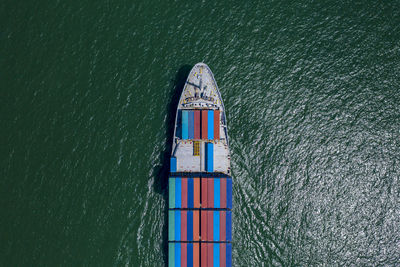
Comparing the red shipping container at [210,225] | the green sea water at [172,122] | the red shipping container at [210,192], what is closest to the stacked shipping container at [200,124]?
the green sea water at [172,122]

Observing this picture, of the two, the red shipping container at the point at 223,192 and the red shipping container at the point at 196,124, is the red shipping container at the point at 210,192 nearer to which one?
the red shipping container at the point at 223,192

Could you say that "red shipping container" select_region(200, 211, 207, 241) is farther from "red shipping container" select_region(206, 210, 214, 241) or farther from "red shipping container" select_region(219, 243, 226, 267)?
"red shipping container" select_region(219, 243, 226, 267)

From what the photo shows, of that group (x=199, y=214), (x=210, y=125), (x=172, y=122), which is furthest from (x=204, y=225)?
(x=172, y=122)

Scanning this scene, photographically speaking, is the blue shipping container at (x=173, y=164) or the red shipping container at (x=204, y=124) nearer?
the red shipping container at (x=204, y=124)

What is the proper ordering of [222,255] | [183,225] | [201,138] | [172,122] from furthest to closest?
[172,122] → [201,138] → [183,225] → [222,255]

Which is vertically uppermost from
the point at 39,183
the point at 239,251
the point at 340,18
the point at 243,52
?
the point at 340,18

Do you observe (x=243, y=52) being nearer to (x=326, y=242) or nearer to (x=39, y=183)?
(x=326, y=242)

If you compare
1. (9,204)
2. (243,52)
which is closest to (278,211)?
(243,52)

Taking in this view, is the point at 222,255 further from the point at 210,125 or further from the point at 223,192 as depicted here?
the point at 210,125
